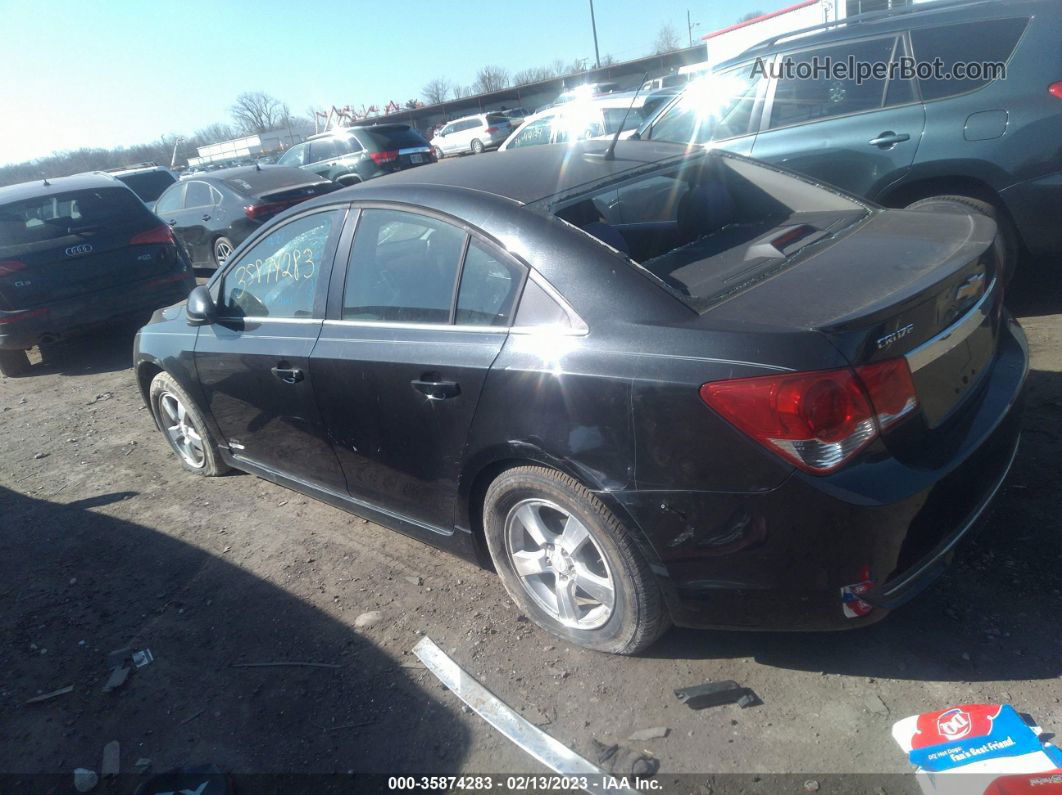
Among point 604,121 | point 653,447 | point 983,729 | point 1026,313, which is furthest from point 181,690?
point 604,121

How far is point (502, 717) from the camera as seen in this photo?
2516mm

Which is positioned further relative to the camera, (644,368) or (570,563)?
(570,563)

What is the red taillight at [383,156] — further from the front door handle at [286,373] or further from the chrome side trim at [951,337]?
the chrome side trim at [951,337]

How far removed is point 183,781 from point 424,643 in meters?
0.90

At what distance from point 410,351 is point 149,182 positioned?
1713 centimetres

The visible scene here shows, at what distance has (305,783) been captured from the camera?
2.39m

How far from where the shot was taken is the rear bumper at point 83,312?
6.93m

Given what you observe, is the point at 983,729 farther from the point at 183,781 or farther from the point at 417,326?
the point at 183,781

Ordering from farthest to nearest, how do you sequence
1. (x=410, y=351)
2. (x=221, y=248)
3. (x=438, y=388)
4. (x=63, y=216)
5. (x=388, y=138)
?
(x=388, y=138) → (x=221, y=248) → (x=63, y=216) → (x=410, y=351) → (x=438, y=388)

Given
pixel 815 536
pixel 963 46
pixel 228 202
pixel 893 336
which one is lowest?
pixel 815 536

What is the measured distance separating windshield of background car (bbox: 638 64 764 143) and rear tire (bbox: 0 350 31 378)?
255 inches

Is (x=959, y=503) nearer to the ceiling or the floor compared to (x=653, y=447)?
nearer to the floor

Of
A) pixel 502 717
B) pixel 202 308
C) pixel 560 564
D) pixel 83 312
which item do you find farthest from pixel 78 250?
pixel 502 717

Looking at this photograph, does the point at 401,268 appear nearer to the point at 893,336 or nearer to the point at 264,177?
the point at 893,336
